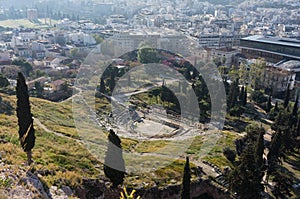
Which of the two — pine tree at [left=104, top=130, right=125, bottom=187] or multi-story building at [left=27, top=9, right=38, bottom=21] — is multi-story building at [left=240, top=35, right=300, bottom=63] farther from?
multi-story building at [left=27, top=9, right=38, bottom=21]

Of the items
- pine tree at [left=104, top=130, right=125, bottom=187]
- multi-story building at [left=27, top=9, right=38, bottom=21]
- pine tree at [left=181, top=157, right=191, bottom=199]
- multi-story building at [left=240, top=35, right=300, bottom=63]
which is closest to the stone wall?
pine tree at [left=104, top=130, right=125, bottom=187]

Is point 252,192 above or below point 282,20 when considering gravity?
below

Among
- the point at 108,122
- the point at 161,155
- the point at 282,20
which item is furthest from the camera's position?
the point at 282,20

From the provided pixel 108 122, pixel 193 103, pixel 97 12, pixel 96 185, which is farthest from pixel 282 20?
pixel 96 185

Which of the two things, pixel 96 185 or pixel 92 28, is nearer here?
pixel 96 185

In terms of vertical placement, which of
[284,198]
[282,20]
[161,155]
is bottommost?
[284,198]

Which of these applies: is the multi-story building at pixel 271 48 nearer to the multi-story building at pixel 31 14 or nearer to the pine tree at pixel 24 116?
the pine tree at pixel 24 116

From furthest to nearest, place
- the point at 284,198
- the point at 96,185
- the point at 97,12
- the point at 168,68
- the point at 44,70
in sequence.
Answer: the point at 97,12
the point at 168,68
the point at 44,70
the point at 284,198
the point at 96,185

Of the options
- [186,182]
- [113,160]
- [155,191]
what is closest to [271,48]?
[155,191]

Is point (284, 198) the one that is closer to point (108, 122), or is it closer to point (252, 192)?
point (252, 192)
